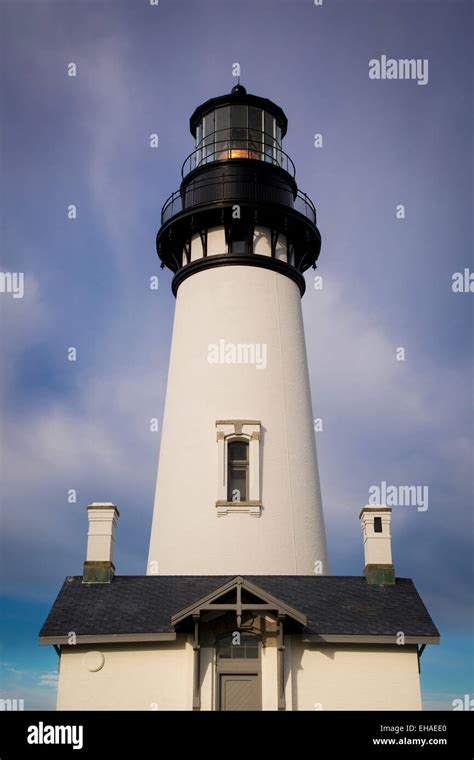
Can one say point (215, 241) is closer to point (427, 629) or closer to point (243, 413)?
point (243, 413)

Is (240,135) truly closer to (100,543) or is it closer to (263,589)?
(100,543)

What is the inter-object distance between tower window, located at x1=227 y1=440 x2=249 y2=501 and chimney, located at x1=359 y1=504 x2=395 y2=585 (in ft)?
10.5

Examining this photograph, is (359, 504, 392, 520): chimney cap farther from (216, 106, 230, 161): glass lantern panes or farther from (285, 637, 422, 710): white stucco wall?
(216, 106, 230, 161): glass lantern panes

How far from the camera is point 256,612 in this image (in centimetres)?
1727

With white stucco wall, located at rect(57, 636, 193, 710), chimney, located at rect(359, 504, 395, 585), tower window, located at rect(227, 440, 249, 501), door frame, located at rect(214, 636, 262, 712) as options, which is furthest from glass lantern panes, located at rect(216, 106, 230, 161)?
door frame, located at rect(214, 636, 262, 712)

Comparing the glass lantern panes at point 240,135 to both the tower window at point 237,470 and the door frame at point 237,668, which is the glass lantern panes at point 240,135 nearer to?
the tower window at point 237,470

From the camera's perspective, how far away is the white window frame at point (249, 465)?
68.4 ft

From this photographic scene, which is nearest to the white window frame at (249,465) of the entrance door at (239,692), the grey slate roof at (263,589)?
the grey slate roof at (263,589)

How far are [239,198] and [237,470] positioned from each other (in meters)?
7.11

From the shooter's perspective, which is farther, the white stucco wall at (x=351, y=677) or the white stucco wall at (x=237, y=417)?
the white stucco wall at (x=237, y=417)

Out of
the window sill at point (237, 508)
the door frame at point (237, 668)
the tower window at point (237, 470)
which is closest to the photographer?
the door frame at point (237, 668)

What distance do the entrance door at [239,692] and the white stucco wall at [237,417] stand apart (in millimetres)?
3252

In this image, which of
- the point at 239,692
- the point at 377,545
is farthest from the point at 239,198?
the point at 239,692
